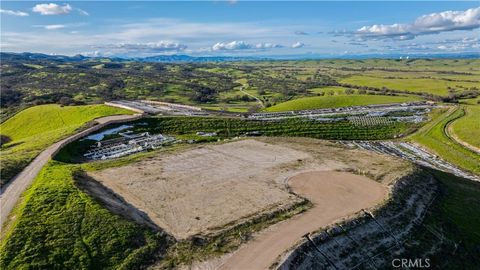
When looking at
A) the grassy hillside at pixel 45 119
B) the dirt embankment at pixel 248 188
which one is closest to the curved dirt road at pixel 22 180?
the dirt embankment at pixel 248 188

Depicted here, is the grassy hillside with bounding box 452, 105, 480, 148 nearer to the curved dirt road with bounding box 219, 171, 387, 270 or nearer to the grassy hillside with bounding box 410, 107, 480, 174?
the grassy hillside with bounding box 410, 107, 480, 174

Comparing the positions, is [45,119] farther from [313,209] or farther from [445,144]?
[445,144]

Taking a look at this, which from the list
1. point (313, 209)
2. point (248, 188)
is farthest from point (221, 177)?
point (313, 209)

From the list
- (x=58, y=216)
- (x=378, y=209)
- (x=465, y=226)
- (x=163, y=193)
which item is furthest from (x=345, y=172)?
(x=58, y=216)

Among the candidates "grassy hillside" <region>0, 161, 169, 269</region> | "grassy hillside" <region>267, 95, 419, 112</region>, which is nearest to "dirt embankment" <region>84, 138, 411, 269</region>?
"grassy hillside" <region>0, 161, 169, 269</region>

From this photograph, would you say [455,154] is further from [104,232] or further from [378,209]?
[104,232]

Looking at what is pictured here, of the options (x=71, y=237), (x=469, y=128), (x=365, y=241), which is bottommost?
(x=469, y=128)

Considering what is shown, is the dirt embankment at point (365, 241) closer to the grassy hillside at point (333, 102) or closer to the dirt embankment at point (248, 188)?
the dirt embankment at point (248, 188)
